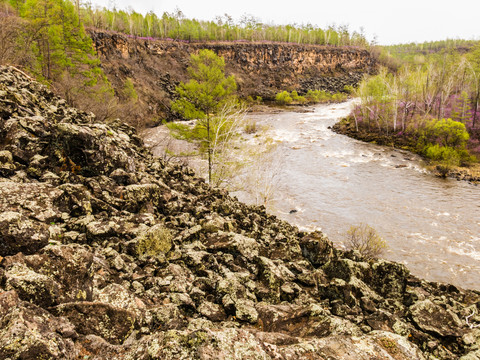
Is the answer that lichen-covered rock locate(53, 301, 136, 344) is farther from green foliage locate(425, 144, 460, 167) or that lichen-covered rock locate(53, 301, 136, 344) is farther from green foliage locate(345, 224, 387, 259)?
green foliage locate(425, 144, 460, 167)

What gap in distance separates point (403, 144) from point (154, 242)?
38532mm

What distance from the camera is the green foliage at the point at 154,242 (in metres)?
5.93

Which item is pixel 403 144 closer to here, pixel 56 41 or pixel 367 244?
pixel 367 244

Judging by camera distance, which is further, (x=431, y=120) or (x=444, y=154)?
(x=431, y=120)

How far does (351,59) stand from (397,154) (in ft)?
→ 386

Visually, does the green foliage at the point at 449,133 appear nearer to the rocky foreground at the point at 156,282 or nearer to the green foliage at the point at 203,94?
the green foliage at the point at 203,94

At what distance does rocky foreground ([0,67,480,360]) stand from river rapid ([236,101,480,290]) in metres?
5.01

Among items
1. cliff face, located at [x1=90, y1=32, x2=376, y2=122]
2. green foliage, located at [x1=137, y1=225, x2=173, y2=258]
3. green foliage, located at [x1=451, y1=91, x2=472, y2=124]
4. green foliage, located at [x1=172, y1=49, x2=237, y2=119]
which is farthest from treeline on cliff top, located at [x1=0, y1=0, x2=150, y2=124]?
green foliage, located at [x1=451, y1=91, x2=472, y2=124]

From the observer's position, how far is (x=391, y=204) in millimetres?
20734

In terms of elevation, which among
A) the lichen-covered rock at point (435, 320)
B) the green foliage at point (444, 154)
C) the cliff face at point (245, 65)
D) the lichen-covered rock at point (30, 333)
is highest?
the cliff face at point (245, 65)

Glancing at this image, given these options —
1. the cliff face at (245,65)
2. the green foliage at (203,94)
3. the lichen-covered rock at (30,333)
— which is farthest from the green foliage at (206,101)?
the cliff face at (245,65)

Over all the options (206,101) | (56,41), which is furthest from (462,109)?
(56,41)

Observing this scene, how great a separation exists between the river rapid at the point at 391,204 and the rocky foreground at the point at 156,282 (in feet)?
16.4

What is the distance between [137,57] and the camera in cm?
6831
